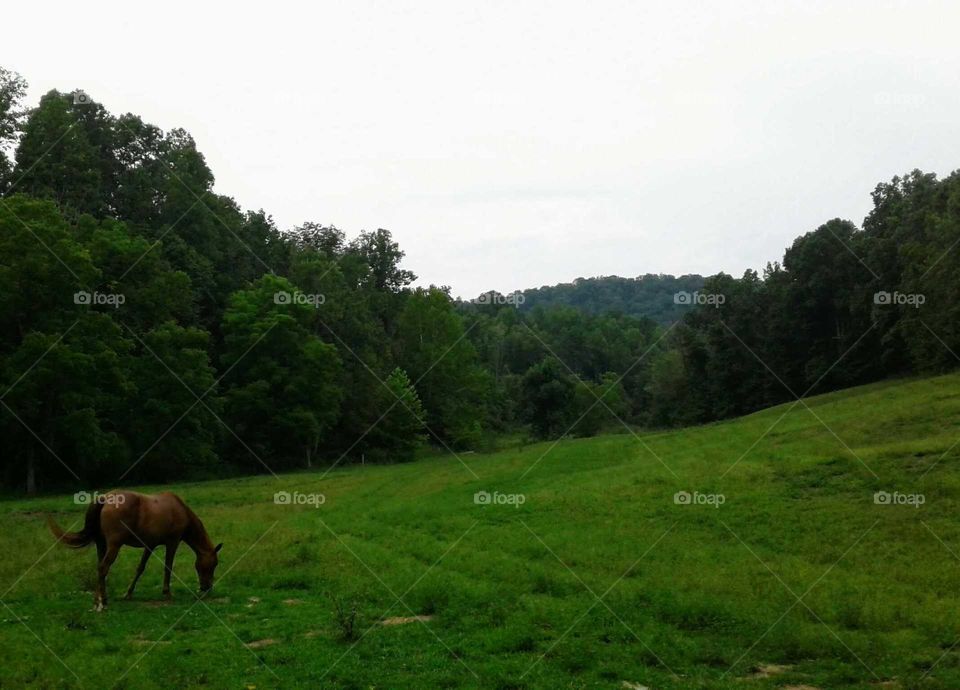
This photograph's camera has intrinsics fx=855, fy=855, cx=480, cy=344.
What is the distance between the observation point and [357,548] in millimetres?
25016

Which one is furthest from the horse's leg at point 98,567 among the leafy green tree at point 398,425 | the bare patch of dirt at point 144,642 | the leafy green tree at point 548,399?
the leafy green tree at point 548,399

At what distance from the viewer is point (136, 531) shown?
17781 mm

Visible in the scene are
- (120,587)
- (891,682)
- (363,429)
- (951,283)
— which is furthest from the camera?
(363,429)

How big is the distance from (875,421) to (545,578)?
1041 inches

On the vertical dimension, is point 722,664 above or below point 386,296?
below

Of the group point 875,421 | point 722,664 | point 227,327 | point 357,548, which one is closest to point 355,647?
point 722,664

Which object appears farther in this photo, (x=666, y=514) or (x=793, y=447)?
(x=793, y=447)

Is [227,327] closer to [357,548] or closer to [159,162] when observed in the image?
[159,162]

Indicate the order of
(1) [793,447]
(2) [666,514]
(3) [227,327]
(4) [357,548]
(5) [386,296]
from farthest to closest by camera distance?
(5) [386,296], (3) [227,327], (1) [793,447], (2) [666,514], (4) [357,548]

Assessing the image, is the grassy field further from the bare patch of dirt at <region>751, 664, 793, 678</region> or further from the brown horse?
the brown horse

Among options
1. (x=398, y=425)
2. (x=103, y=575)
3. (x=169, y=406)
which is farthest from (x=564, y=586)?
(x=398, y=425)

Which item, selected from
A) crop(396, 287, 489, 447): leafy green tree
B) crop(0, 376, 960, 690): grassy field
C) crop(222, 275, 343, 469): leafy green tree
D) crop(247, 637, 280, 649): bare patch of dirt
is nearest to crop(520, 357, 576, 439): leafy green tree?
crop(396, 287, 489, 447): leafy green tree

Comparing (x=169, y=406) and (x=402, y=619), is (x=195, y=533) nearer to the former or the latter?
(x=402, y=619)

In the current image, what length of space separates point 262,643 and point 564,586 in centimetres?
743
